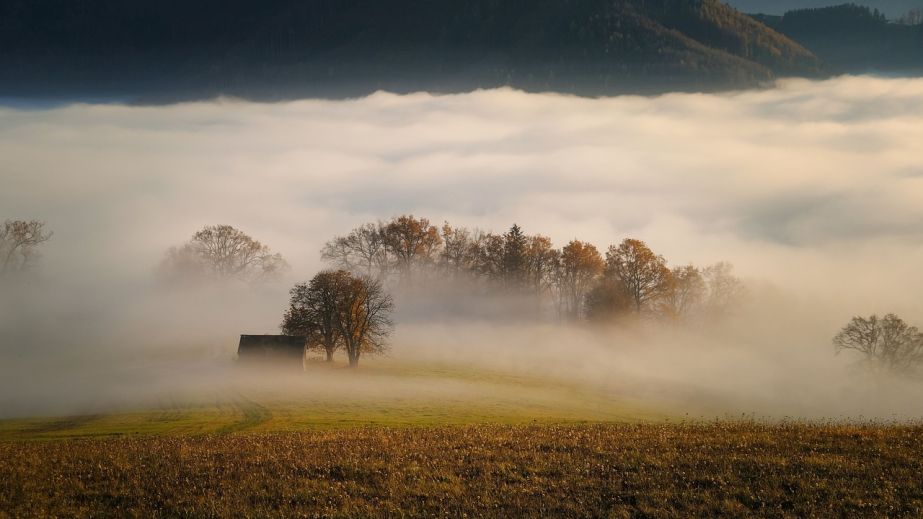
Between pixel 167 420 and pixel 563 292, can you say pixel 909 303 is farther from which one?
pixel 167 420

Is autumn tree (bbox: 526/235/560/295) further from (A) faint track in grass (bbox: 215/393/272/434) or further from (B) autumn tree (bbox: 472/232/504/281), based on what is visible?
(A) faint track in grass (bbox: 215/393/272/434)

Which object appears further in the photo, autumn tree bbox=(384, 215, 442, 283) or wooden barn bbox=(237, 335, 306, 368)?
autumn tree bbox=(384, 215, 442, 283)

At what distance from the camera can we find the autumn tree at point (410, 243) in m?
124

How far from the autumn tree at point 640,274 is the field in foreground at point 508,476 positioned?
76.2m

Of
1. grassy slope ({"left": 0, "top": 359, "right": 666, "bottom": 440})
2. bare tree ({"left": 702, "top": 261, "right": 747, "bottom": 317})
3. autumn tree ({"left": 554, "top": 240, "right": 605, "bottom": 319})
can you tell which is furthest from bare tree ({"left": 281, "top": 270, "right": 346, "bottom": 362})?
bare tree ({"left": 702, "top": 261, "right": 747, "bottom": 317})

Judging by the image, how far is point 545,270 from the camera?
Answer: 119 metres

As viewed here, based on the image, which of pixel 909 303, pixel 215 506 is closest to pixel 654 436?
pixel 215 506

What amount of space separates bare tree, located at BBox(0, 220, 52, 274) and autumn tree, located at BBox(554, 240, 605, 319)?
8583 centimetres

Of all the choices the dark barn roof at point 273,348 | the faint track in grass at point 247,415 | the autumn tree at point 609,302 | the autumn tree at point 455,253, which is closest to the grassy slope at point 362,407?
the faint track in grass at point 247,415

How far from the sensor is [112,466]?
23.5 meters

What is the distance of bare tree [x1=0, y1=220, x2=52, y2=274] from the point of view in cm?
10794

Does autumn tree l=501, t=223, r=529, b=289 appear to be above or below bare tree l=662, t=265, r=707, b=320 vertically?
above

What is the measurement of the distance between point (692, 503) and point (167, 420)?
4304cm

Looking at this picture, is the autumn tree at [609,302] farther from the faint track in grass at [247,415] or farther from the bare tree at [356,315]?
the faint track in grass at [247,415]
